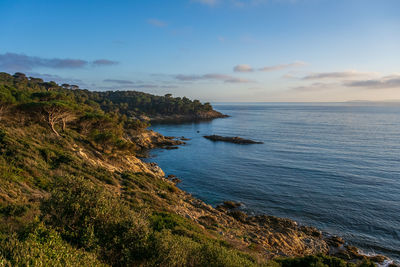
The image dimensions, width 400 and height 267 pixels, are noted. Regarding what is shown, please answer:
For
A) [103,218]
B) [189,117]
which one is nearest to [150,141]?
[103,218]

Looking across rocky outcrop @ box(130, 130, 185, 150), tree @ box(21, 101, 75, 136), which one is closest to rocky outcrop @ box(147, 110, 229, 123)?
rocky outcrop @ box(130, 130, 185, 150)

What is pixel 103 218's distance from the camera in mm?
10102

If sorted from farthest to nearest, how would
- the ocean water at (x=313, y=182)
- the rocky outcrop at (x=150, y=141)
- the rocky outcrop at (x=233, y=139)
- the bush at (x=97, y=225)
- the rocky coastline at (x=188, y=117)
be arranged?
the rocky coastline at (x=188, y=117) < the rocky outcrop at (x=233, y=139) < the rocky outcrop at (x=150, y=141) < the ocean water at (x=313, y=182) < the bush at (x=97, y=225)

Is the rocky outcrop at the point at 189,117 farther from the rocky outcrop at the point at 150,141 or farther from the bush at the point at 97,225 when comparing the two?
the bush at the point at 97,225

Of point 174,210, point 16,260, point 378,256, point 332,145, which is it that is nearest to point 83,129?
point 174,210

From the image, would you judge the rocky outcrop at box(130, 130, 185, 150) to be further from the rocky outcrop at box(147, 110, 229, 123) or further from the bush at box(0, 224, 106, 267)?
the rocky outcrop at box(147, 110, 229, 123)

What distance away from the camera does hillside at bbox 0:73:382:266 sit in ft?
30.0

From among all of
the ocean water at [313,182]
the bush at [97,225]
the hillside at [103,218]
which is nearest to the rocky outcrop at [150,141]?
the ocean water at [313,182]

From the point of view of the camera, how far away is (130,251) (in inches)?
379

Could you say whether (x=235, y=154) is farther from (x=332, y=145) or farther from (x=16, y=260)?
(x=16, y=260)

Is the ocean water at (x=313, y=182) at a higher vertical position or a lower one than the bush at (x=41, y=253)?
lower

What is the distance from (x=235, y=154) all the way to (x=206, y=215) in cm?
3570

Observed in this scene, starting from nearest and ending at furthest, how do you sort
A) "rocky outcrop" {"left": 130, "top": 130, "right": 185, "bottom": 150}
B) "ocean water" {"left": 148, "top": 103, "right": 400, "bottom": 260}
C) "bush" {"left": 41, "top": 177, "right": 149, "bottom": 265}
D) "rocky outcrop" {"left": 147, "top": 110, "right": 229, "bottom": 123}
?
"bush" {"left": 41, "top": 177, "right": 149, "bottom": 265}, "ocean water" {"left": 148, "top": 103, "right": 400, "bottom": 260}, "rocky outcrop" {"left": 130, "top": 130, "right": 185, "bottom": 150}, "rocky outcrop" {"left": 147, "top": 110, "right": 229, "bottom": 123}

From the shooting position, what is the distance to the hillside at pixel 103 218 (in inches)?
360
